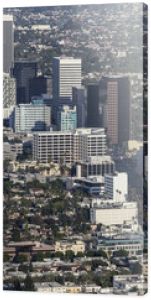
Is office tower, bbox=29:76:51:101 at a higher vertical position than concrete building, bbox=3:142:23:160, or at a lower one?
higher

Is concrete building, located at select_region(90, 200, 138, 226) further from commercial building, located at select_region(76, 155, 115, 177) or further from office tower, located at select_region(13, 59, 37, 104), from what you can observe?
office tower, located at select_region(13, 59, 37, 104)

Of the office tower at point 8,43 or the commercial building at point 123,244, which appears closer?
the commercial building at point 123,244

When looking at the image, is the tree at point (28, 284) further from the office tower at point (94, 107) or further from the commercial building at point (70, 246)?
the office tower at point (94, 107)

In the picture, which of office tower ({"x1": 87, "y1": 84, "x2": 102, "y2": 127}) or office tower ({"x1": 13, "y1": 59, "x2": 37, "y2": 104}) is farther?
office tower ({"x1": 13, "y1": 59, "x2": 37, "y2": 104})

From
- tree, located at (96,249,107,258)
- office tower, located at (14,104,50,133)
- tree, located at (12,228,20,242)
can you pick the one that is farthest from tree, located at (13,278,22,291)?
office tower, located at (14,104,50,133)

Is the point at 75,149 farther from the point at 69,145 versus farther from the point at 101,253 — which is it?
the point at 101,253

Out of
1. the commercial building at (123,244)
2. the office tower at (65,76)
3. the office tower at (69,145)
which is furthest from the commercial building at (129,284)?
the office tower at (65,76)
